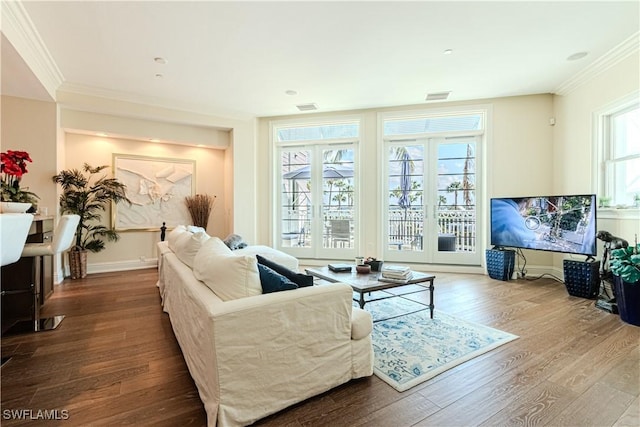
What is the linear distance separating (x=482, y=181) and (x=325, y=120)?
9.77ft

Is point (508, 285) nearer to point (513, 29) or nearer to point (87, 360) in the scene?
point (513, 29)

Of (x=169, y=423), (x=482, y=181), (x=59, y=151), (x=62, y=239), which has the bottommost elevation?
(x=169, y=423)

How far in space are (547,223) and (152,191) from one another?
6.36 m

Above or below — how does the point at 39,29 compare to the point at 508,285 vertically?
above

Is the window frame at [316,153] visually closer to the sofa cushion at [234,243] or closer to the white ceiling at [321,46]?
the white ceiling at [321,46]

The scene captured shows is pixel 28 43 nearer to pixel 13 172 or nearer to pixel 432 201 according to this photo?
pixel 13 172

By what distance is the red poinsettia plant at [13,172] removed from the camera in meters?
2.70

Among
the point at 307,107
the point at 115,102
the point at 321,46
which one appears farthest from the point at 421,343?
the point at 115,102

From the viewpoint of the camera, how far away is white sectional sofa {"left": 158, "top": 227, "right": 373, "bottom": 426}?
145cm

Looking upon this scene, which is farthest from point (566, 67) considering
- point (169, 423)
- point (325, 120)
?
point (169, 423)

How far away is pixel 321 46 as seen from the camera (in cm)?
327

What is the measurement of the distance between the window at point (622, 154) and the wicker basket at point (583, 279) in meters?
0.92

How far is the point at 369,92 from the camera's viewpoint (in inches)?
179

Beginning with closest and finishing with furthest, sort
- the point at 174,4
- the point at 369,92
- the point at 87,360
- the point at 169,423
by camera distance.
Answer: the point at 169,423 → the point at 87,360 → the point at 174,4 → the point at 369,92
